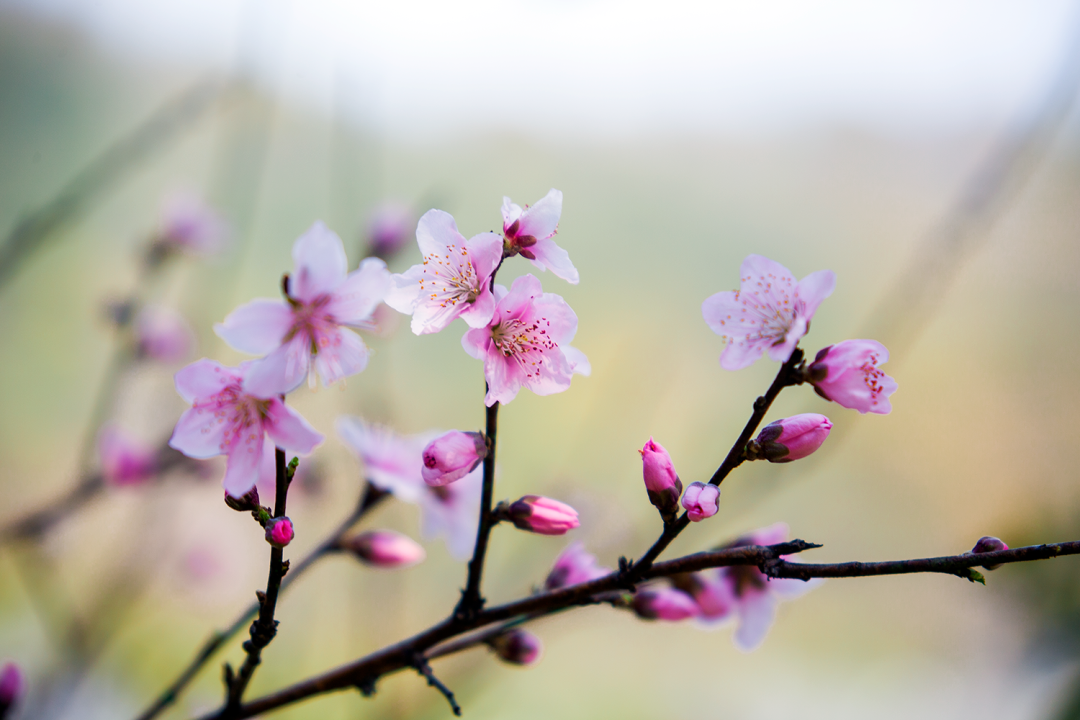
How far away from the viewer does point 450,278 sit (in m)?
0.43

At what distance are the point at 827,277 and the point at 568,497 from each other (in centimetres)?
81

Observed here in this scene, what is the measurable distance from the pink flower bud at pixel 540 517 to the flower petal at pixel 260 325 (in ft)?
0.62

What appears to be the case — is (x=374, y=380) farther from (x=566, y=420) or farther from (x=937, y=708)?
(x=937, y=708)

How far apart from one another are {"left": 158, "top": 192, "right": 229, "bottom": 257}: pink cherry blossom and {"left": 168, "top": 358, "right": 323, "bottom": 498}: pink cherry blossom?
79 cm

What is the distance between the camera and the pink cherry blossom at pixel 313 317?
35 cm

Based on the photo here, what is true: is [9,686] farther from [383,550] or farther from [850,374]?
[850,374]

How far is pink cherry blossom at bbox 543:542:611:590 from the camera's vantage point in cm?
51

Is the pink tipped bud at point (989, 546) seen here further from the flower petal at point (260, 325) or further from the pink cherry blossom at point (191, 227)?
the pink cherry blossom at point (191, 227)

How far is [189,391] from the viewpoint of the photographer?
39 cm

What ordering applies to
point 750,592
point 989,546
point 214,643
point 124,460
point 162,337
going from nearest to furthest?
1. point 989,546
2. point 214,643
3. point 750,592
4. point 124,460
5. point 162,337

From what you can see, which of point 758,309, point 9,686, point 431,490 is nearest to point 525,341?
point 758,309

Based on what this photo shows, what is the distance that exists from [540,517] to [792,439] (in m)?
0.17

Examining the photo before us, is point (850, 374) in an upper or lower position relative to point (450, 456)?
upper

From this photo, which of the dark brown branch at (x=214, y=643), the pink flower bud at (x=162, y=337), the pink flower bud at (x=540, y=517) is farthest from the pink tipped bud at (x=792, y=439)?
the pink flower bud at (x=162, y=337)
